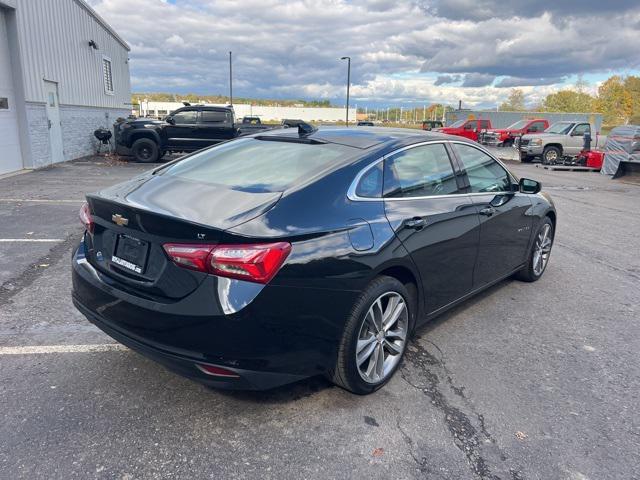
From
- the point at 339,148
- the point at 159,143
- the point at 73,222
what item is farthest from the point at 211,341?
the point at 159,143

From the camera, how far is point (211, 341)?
8.25 feet

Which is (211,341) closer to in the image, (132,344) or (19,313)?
(132,344)

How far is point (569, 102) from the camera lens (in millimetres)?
76750

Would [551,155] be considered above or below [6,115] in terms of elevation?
below

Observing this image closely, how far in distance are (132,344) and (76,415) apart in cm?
53

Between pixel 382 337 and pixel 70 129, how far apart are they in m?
17.1

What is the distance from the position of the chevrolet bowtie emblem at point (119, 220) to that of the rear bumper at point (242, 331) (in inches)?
13.8

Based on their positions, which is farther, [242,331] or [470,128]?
[470,128]

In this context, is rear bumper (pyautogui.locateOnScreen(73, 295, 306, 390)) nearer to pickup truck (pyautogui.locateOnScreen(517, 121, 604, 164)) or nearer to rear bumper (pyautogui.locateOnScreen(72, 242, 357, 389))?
rear bumper (pyautogui.locateOnScreen(72, 242, 357, 389))

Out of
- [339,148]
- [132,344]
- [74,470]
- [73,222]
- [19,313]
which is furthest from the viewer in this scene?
[73,222]

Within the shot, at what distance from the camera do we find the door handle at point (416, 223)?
3.28m

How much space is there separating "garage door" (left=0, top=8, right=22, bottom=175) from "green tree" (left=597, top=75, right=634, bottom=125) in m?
70.8

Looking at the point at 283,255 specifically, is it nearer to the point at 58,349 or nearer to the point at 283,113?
the point at 58,349

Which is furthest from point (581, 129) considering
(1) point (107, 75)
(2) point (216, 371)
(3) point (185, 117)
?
(2) point (216, 371)
